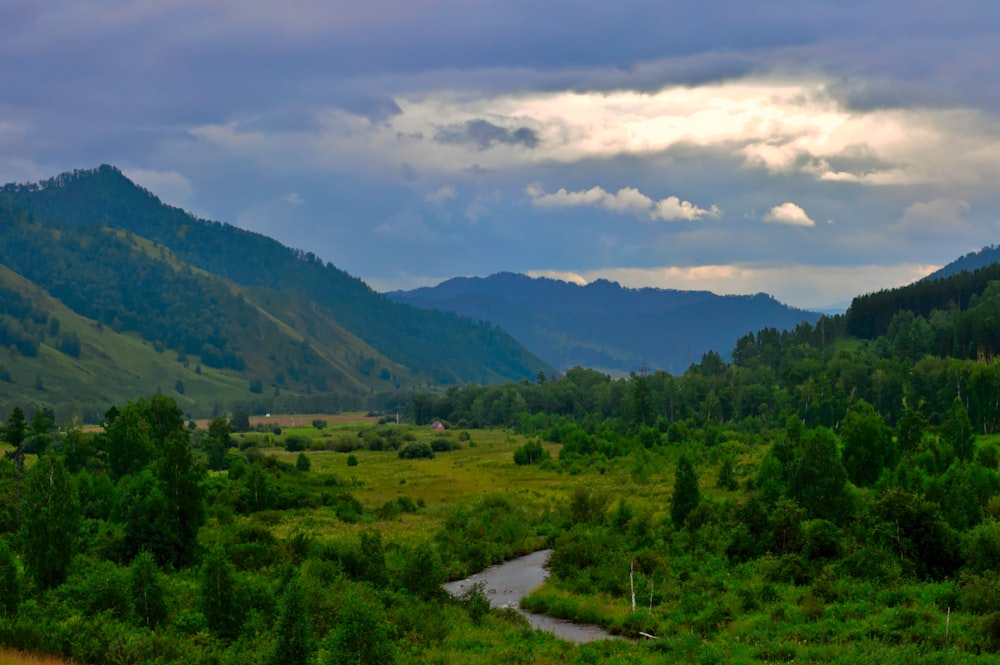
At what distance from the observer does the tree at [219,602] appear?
179 ft

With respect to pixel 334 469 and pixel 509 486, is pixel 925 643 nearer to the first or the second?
pixel 509 486

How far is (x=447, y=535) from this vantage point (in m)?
96.1

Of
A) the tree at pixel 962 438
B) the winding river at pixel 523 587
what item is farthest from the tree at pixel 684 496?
the tree at pixel 962 438

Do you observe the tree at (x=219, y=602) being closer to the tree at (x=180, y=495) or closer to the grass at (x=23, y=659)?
the grass at (x=23, y=659)

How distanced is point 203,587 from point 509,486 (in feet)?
294

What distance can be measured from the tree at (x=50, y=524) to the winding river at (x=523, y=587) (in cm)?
2960

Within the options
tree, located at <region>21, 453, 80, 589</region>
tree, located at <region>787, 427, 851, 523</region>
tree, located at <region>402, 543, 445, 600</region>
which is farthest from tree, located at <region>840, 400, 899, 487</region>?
tree, located at <region>21, 453, 80, 589</region>

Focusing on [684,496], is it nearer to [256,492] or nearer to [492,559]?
[492,559]

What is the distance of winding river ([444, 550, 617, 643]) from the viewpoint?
65250 millimetres

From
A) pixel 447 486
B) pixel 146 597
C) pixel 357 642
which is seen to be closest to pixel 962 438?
pixel 447 486

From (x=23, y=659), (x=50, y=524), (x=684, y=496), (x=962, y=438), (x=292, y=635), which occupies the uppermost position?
(x=50, y=524)

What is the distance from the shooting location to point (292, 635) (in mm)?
43125

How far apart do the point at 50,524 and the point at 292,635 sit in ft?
94.4

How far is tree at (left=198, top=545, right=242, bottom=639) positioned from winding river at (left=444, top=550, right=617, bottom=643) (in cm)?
2127
